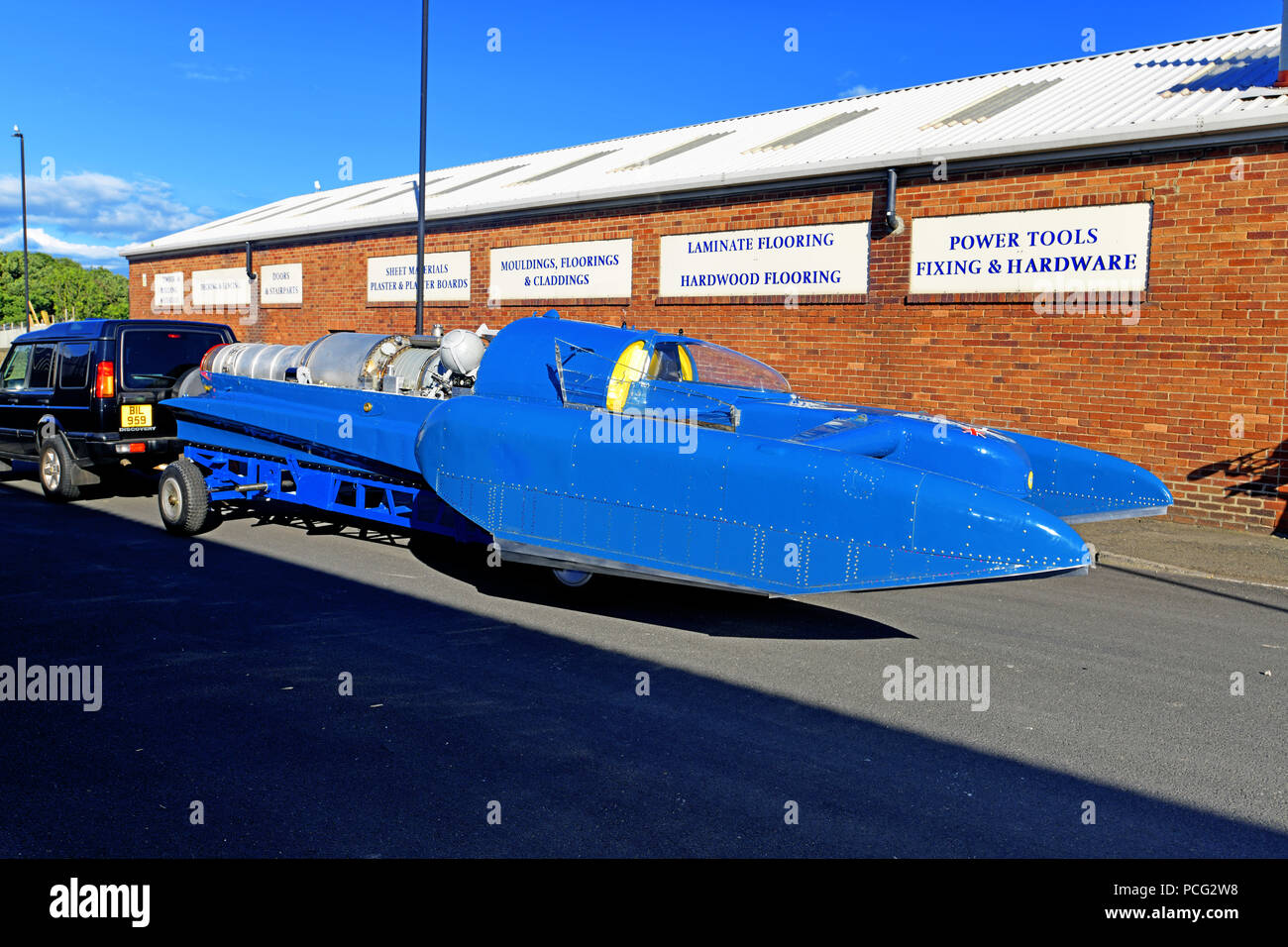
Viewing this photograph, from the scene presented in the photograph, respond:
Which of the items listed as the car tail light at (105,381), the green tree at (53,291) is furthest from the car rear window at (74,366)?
the green tree at (53,291)

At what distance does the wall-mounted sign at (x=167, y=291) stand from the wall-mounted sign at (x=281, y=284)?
15.0 ft

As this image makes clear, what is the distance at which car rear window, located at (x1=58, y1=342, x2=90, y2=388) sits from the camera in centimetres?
1027

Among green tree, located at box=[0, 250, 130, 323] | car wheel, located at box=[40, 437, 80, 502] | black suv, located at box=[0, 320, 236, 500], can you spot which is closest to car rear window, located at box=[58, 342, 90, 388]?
black suv, located at box=[0, 320, 236, 500]

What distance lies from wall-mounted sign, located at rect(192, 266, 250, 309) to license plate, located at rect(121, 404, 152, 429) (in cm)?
1539

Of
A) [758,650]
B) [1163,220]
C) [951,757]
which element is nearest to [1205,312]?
[1163,220]

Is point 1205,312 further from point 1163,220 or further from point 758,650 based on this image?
point 758,650

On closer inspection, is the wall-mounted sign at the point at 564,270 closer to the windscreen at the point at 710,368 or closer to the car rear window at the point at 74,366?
the car rear window at the point at 74,366

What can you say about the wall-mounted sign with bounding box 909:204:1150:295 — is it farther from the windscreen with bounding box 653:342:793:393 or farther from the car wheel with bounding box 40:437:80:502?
Answer: the car wheel with bounding box 40:437:80:502

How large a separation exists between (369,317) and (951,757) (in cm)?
1866

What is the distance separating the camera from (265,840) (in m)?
3.39

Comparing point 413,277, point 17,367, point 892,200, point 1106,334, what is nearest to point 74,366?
point 17,367

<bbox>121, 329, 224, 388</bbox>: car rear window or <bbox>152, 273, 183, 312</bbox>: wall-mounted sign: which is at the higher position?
<bbox>152, 273, 183, 312</bbox>: wall-mounted sign

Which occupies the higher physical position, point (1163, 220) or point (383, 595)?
point (1163, 220)
